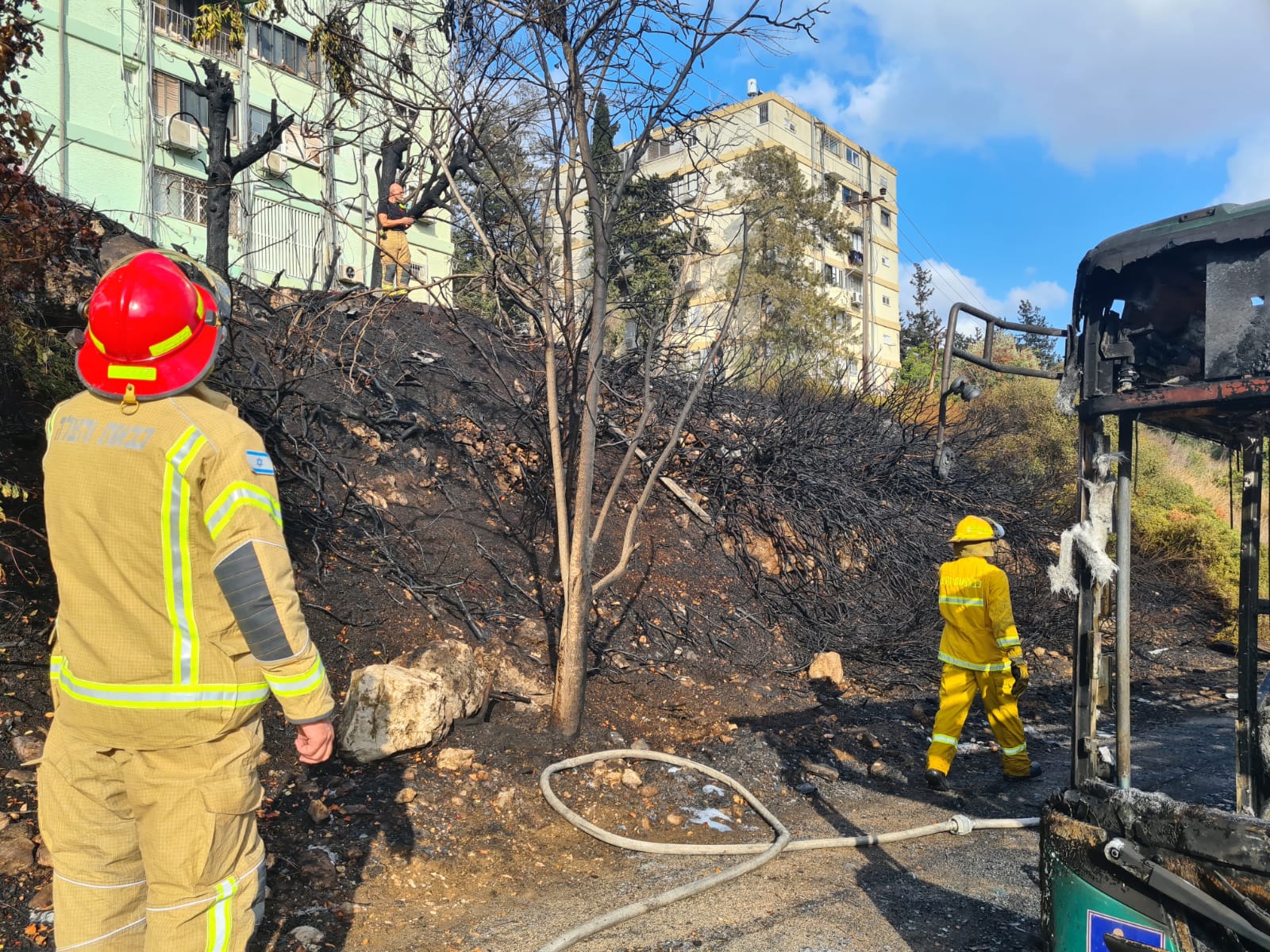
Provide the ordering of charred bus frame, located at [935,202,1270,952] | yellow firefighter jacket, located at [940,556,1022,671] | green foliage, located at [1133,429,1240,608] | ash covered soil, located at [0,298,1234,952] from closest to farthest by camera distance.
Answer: charred bus frame, located at [935,202,1270,952] < ash covered soil, located at [0,298,1234,952] < yellow firefighter jacket, located at [940,556,1022,671] < green foliage, located at [1133,429,1240,608]

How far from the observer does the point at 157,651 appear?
2188mm

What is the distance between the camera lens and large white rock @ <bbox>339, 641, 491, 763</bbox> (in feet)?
14.8

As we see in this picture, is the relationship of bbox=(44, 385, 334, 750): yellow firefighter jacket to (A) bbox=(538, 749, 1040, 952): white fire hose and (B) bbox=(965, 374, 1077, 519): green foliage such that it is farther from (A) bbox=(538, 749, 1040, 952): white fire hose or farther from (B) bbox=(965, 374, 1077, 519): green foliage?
(B) bbox=(965, 374, 1077, 519): green foliage

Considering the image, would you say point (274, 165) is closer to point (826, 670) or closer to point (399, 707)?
point (826, 670)

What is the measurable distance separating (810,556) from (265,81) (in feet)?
65.6

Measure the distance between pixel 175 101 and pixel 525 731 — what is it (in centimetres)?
2091

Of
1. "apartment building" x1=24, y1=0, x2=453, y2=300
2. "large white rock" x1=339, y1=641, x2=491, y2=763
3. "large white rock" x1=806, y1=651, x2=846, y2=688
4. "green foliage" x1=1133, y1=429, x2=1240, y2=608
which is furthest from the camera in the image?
"apartment building" x1=24, y1=0, x2=453, y2=300

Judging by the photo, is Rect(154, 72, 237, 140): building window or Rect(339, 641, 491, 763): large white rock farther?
Rect(154, 72, 237, 140): building window

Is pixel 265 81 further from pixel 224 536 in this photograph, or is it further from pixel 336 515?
pixel 224 536

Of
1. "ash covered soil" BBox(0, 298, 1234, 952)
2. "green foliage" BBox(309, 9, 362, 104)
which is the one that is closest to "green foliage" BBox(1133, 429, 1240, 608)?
"ash covered soil" BBox(0, 298, 1234, 952)

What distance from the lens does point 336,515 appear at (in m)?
6.37

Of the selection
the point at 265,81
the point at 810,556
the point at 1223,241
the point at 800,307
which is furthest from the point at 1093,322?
the point at 800,307

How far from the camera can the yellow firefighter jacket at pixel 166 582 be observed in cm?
218

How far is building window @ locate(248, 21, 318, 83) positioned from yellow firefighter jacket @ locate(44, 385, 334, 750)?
2214cm
